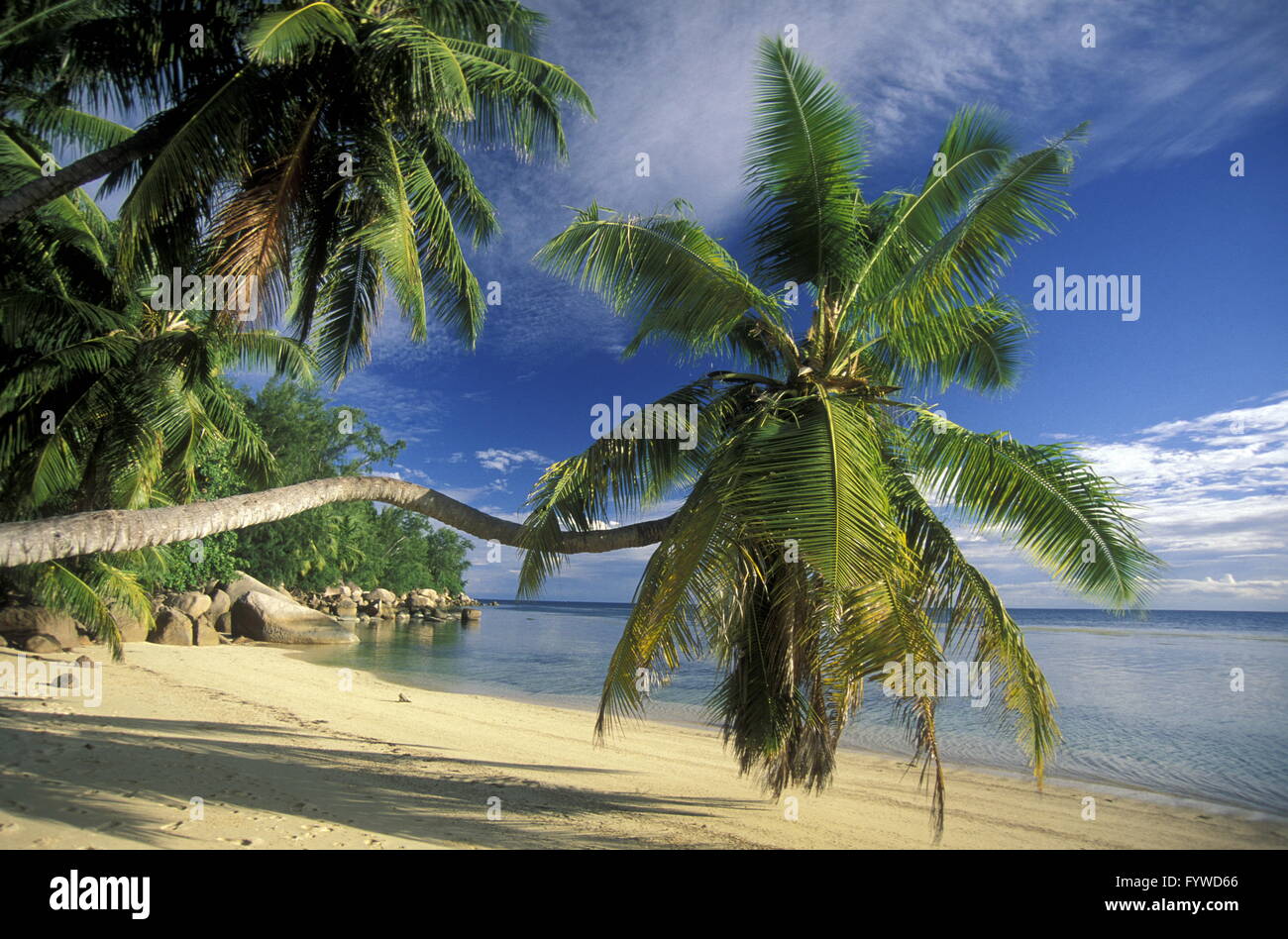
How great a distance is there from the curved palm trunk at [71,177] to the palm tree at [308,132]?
0.8 inches

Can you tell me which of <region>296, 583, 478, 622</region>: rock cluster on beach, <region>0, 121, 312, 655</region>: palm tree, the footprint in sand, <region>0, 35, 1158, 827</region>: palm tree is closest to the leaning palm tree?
<region>0, 35, 1158, 827</region>: palm tree

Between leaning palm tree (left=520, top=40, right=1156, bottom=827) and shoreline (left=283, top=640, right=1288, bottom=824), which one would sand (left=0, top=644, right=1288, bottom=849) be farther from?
leaning palm tree (left=520, top=40, right=1156, bottom=827)

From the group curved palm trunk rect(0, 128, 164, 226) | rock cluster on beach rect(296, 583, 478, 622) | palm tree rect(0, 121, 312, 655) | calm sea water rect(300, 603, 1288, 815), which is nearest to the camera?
curved palm trunk rect(0, 128, 164, 226)

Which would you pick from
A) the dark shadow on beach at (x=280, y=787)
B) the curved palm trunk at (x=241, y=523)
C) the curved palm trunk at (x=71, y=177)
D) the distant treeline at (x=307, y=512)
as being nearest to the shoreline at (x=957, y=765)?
the dark shadow on beach at (x=280, y=787)

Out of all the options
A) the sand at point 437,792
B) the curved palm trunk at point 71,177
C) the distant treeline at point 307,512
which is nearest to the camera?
the sand at point 437,792

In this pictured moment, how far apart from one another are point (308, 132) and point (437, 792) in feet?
24.5

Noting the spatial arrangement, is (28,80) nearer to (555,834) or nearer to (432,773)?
(432,773)

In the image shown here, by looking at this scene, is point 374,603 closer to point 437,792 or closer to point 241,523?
point 437,792

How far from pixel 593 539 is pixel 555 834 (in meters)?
2.78

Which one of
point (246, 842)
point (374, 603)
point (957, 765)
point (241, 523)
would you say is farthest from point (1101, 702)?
point (374, 603)

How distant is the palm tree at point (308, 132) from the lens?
21.9ft

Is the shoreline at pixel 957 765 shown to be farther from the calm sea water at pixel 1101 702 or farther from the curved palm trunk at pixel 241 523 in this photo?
the curved palm trunk at pixel 241 523

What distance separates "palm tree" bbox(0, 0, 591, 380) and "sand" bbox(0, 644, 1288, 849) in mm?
4798

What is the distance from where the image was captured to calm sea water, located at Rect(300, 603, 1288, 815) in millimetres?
11922
